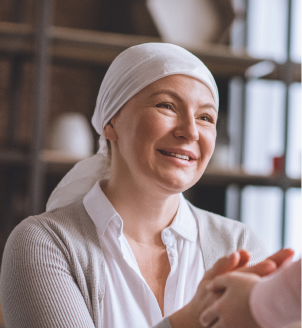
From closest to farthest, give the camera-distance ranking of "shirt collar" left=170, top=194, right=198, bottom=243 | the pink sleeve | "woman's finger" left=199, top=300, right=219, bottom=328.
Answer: the pink sleeve < "woman's finger" left=199, top=300, right=219, bottom=328 < "shirt collar" left=170, top=194, right=198, bottom=243

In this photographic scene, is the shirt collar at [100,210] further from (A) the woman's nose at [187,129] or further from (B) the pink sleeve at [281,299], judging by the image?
(B) the pink sleeve at [281,299]

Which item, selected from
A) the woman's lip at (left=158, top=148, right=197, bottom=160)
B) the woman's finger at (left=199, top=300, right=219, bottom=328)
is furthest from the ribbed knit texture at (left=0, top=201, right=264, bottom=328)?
the woman's lip at (left=158, top=148, right=197, bottom=160)

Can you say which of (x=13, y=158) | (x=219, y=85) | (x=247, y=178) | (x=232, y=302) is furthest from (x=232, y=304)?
(x=219, y=85)

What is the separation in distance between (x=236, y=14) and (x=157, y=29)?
522 millimetres

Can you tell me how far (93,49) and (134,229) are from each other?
1.42 metres

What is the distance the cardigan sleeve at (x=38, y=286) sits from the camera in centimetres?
80

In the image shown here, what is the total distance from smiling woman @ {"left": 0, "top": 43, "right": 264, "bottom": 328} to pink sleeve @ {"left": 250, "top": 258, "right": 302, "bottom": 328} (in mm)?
391

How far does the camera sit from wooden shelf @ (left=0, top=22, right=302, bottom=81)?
80.7 inches

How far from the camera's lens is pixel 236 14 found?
242 cm

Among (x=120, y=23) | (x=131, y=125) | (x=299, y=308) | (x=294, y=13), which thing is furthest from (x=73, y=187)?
(x=294, y=13)

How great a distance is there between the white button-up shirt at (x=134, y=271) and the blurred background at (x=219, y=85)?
1.10 m

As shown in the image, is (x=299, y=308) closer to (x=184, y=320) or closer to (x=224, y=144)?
(x=184, y=320)

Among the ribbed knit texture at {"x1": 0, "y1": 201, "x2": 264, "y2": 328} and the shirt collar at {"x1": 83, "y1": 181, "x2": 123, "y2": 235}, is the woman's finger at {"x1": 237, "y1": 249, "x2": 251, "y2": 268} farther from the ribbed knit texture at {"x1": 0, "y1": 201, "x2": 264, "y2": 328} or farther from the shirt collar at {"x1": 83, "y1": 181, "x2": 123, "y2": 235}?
the shirt collar at {"x1": 83, "y1": 181, "x2": 123, "y2": 235}

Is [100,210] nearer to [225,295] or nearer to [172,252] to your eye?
[172,252]
